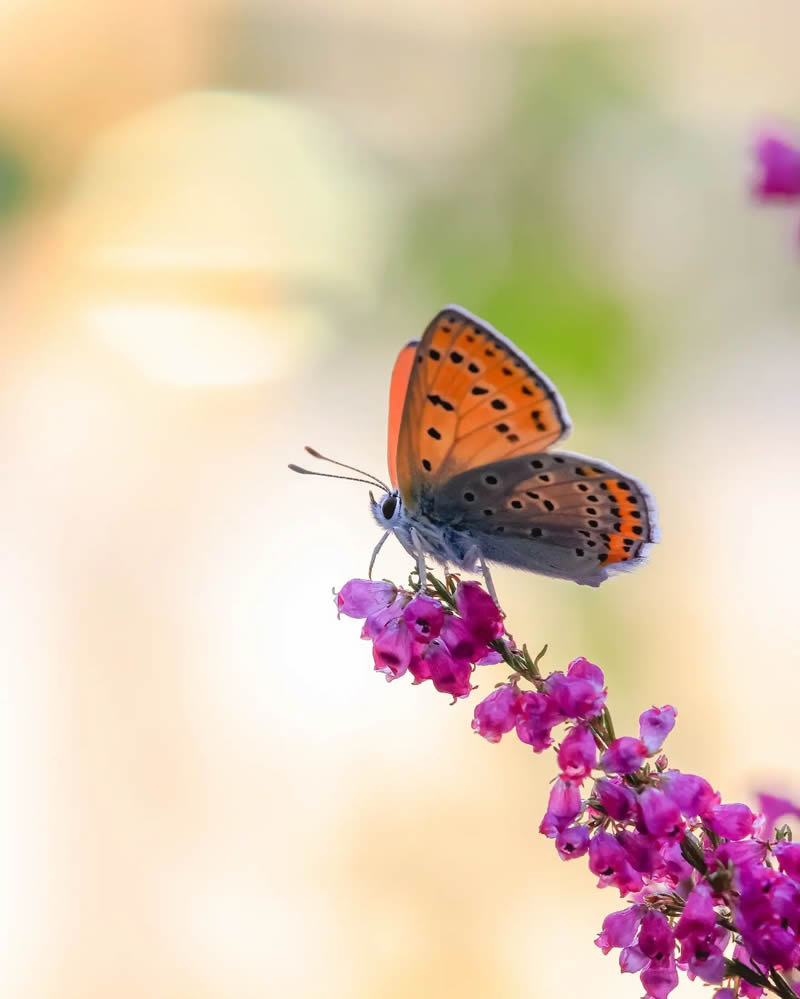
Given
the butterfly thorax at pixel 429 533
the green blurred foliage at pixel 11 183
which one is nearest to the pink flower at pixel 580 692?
the butterfly thorax at pixel 429 533

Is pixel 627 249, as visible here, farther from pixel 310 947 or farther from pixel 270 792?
pixel 310 947

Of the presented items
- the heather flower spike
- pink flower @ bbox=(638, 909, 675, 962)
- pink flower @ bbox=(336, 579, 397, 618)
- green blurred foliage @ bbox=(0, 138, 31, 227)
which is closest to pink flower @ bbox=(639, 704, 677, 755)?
the heather flower spike

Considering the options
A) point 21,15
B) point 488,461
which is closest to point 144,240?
point 21,15

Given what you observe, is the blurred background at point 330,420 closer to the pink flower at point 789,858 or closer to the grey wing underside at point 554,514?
the grey wing underside at point 554,514

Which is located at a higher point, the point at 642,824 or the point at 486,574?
the point at 486,574

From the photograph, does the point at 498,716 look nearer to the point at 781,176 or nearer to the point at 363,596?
the point at 363,596

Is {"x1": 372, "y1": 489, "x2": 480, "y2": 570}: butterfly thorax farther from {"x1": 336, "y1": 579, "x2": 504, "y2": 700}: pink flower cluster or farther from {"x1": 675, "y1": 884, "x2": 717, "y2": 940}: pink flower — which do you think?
{"x1": 675, "y1": 884, "x2": 717, "y2": 940}: pink flower

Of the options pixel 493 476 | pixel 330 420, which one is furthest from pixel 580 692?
pixel 330 420
